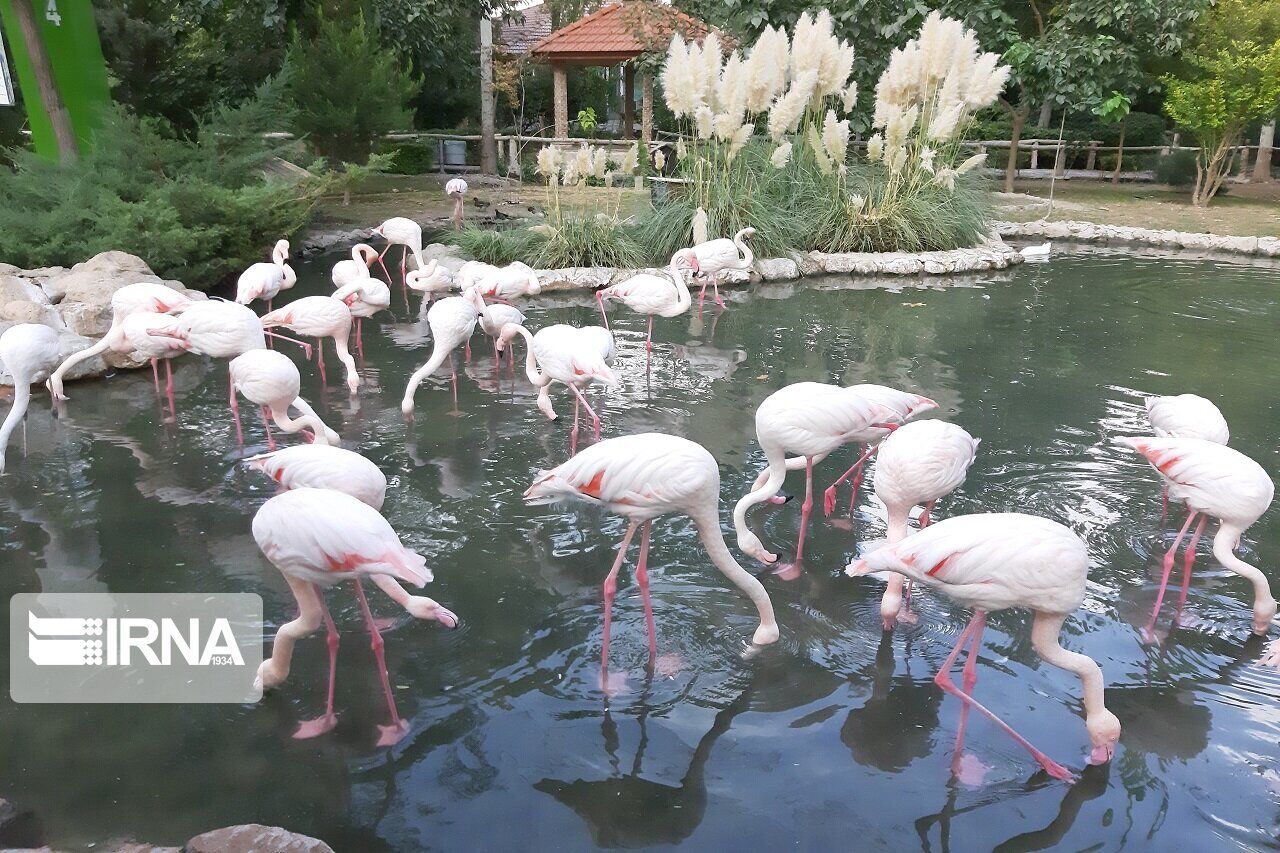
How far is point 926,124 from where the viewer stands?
1075 cm

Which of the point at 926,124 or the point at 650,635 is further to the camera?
the point at 926,124

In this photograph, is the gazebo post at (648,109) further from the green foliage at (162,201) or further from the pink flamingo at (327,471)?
the pink flamingo at (327,471)

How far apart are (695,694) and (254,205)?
710 centimetres

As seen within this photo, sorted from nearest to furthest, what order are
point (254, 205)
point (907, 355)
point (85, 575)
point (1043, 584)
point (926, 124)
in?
point (1043, 584) < point (85, 575) < point (907, 355) < point (254, 205) < point (926, 124)

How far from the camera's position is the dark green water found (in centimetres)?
271

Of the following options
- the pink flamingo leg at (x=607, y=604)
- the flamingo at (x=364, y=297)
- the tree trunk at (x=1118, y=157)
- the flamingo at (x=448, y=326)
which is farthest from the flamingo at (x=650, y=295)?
the tree trunk at (x=1118, y=157)

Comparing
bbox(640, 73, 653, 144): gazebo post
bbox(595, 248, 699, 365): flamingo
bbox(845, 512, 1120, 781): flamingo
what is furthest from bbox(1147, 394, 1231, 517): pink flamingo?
bbox(640, 73, 653, 144): gazebo post

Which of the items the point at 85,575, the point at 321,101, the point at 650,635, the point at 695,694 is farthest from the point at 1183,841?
the point at 321,101

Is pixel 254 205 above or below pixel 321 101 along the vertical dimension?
below

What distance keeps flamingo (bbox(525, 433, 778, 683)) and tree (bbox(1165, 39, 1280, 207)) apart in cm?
1566

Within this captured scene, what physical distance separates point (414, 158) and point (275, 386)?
54.0 feet

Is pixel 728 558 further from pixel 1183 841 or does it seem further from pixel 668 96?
pixel 668 96

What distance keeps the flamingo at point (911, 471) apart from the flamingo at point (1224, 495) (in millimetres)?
814

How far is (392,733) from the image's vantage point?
9.93 ft
